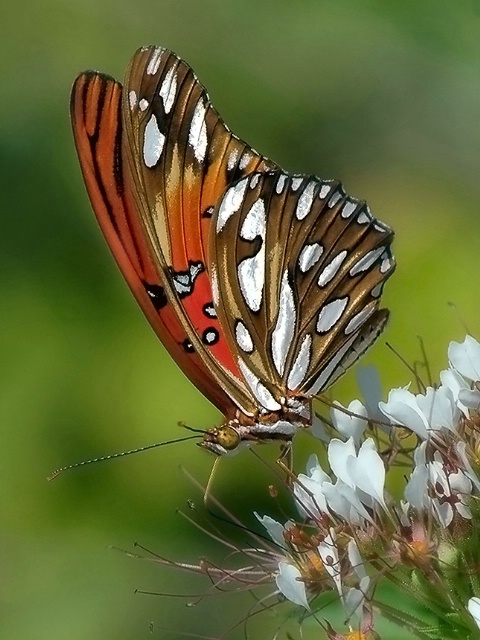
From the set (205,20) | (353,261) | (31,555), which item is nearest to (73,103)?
(353,261)

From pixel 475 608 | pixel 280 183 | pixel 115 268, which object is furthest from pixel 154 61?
pixel 115 268

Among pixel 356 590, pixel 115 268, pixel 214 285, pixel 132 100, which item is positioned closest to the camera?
pixel 356 590

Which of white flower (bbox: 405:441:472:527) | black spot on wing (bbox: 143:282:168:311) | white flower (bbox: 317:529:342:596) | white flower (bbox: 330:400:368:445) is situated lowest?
white flower (bbox: 317:529:342:596)

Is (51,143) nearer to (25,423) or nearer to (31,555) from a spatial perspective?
(25,423)

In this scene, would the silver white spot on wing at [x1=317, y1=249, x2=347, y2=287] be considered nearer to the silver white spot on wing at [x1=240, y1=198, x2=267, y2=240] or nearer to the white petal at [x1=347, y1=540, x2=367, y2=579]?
the silver white spot on wing at [x1=240, y1=198, x2=267, y2=240]

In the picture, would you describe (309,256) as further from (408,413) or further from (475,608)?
(475,608)

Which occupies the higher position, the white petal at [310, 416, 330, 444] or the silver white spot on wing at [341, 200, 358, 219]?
the silver white spot on wing at [341, 200, 358, 219]

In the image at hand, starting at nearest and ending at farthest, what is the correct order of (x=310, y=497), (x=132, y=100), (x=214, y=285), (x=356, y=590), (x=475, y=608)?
(x=475, y=608) < (x=356, y=590) < (x=310, y=497) < (x=132, y=100) < (x=214, y=285)

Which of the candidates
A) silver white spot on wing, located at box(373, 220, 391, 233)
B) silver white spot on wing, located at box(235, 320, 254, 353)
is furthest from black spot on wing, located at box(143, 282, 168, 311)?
silver white spot on wing, located at box(373, 220, 391, 233)
